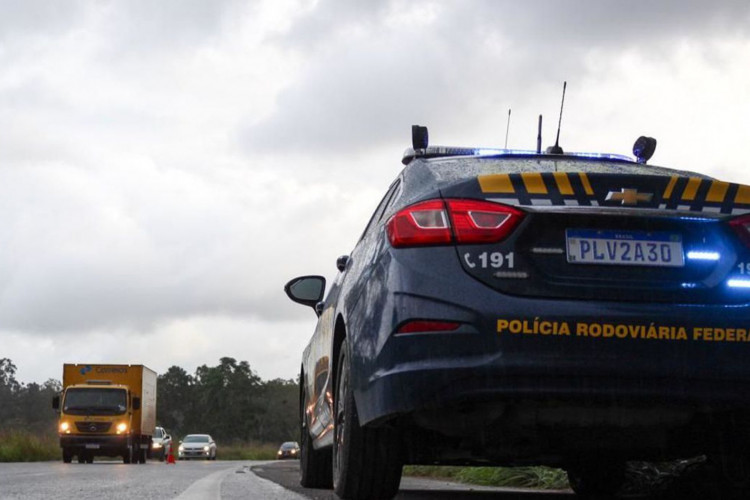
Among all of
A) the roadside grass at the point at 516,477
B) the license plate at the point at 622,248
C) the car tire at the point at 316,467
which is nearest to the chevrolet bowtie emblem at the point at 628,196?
the license plate at the point at 622,248

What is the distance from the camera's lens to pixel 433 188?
179 inches

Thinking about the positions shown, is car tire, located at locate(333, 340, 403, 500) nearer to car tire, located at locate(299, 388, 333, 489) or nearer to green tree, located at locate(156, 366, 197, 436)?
car tire, located at locate(299, 388, 333, 489)

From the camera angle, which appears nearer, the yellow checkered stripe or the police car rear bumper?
the police car rear bumper

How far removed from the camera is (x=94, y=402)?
97.1ft

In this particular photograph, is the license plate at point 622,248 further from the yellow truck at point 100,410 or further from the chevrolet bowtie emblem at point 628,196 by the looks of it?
the yellow truck at point 100,410

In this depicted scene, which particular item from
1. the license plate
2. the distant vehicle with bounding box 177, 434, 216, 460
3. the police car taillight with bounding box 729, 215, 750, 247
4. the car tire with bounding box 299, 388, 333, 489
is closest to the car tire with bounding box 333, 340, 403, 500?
the license plate

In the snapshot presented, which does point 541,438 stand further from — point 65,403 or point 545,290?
point 65,403

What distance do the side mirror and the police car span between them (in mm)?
3004

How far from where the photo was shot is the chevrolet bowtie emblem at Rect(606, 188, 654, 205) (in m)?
4.39

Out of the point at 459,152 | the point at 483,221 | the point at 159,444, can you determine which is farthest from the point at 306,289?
the point at 159,444

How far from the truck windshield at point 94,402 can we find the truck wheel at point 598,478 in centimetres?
2341

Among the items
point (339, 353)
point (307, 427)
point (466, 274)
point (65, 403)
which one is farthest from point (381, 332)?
point (65, 403)

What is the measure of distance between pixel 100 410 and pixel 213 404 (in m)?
92.0

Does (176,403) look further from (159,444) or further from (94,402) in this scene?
(94,402)
